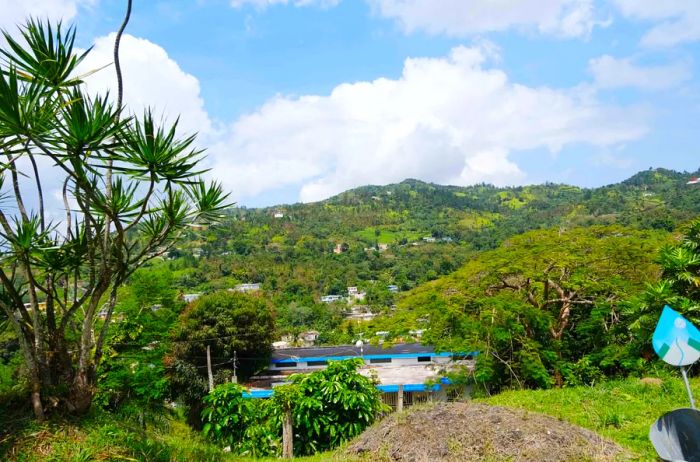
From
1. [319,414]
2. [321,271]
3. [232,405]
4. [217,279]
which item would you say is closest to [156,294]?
[232,405]

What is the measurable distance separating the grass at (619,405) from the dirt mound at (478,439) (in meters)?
0.55

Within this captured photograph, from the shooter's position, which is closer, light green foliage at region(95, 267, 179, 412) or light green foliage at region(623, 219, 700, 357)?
light green foliage at region(623, 219, 700, 357)

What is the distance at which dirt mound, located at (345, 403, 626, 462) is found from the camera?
4.11 meters

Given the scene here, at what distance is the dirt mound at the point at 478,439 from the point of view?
13.5 ft

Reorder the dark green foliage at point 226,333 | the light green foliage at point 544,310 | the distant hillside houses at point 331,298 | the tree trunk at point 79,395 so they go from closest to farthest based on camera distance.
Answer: the tree trunk at point 79,395 < the light green foliage at point 544,310 < the dark green foliage at point 226,333 < the distant hillside houses at point 331,298

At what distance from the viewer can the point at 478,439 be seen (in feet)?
14.2

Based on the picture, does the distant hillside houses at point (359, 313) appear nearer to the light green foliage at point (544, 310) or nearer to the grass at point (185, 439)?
the light green foliage at point (544, 310)

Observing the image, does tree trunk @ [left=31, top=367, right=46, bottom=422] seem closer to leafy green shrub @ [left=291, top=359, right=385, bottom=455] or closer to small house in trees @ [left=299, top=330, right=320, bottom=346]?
leafy green shrub @ [left=291, top=359, right=385, bottom=455]

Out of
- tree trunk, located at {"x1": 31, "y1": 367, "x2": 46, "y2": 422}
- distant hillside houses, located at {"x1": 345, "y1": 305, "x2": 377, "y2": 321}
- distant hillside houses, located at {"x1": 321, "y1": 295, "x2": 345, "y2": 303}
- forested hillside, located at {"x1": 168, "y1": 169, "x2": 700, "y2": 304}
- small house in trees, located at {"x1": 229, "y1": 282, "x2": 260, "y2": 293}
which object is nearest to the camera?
tree trunk, located at {"x1": 31, "y1": 367, "x2": 46, "y2": 422}

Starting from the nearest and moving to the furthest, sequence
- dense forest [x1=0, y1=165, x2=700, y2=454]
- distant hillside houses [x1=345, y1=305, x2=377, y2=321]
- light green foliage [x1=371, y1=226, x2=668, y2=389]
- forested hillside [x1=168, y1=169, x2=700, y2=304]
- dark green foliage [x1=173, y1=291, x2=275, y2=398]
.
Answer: dense forest [x1=0, y1=165, x2=700, y2=454] < light green foliage [x1=371, y1=226, x2=668, y2=389] < dark green foliage [x1=173, y1=291, x2=275, y2=398] < distant hillside houses [x1=345, y1=305, x2=377, y2=321] < forested hillside [x1=168, y1=169, x2=700, y2=304]

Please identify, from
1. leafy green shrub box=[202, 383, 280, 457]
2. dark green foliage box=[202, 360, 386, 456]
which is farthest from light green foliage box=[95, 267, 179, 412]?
dark green foliage box=[202, 360, 386, 456]

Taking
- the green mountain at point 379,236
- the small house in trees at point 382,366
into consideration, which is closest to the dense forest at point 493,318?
the small house in trees at point 382,366

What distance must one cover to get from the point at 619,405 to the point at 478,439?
2.92 metres

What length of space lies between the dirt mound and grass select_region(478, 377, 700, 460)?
21.5 inches
